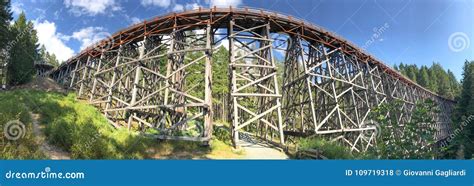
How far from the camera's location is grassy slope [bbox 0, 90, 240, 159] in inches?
398

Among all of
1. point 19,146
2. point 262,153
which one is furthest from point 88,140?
point 262,153

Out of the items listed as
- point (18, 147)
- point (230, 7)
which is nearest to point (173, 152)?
point (18, 147)

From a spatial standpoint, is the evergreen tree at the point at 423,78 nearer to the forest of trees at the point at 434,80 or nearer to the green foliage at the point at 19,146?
the forest of trees at the point at 434,80

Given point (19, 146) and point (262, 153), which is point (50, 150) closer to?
point (19, 146)

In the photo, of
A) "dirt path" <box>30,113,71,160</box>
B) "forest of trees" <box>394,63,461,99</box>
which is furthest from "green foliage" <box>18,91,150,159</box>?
"forest of trees" <box>394,63,461,99</box>

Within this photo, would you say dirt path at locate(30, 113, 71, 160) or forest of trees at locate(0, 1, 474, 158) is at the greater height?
forest of trees at locate(0, 1, 474, 158)

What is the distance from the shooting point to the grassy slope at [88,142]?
10.1 metres

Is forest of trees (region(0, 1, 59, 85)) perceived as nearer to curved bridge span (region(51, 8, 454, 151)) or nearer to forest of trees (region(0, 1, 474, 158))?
forest of trees (region(0, 1, 474, 158))

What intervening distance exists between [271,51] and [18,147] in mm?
12491

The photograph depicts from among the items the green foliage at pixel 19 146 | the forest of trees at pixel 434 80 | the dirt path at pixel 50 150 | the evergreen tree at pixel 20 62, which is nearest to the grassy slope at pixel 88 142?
the green foliage at pixel 19 146

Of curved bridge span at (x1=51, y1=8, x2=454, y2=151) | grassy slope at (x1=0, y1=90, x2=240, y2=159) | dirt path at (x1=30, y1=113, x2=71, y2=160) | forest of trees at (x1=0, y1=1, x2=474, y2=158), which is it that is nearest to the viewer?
dirt path at (x1=30, y1=113, x2=71, y2=160)

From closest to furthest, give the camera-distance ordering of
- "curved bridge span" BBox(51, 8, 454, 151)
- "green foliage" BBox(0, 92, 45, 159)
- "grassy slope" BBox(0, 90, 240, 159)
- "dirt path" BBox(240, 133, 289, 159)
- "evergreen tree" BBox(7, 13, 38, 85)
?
"green foliage" BBox(0, 92, 45, 159)
"grassy slope" BBox(0, 90, 240, 159)
"dirt path" BBox(240, 133, 289, 159)
"curved bridge span" BBox(51, 8, 454, 151)
"evergreen tree" BBox(7, 13, 38, 85)

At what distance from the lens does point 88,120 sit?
1309 centimetres

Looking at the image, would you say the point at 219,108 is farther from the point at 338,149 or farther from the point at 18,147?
the point at 18,147
